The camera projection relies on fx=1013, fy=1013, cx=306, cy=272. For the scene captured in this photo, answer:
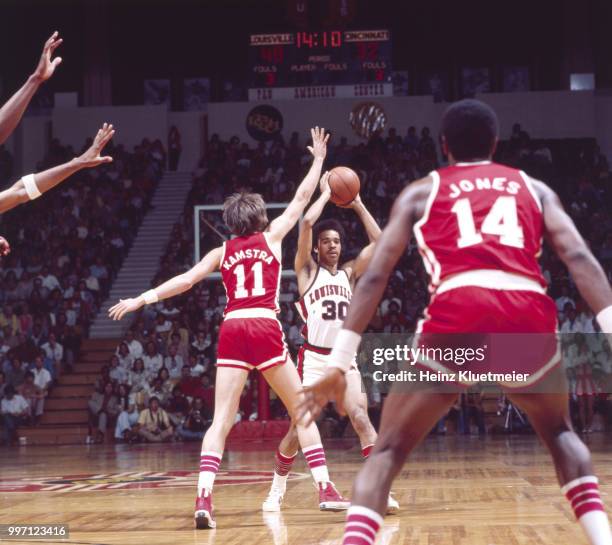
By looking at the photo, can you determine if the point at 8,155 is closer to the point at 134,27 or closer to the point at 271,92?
the point at 134,27

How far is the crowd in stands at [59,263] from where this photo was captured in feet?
55.5

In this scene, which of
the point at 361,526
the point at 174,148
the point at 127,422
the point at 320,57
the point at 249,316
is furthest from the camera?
the point at 174,148

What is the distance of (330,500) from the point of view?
245 inches

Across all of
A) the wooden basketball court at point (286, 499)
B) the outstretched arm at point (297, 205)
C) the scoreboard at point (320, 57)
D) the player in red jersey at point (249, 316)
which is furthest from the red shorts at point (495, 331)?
the scoreboard at point (320, 57)

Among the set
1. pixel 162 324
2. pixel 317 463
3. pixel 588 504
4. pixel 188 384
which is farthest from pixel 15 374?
pixel 588 504

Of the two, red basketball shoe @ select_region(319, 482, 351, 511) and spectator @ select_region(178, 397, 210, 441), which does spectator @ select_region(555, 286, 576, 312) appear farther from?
red basketball shoe @ select_region(319, 482, 351, 511)

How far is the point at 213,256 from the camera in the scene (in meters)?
6.25

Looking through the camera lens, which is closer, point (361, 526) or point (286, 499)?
point (361, 526)

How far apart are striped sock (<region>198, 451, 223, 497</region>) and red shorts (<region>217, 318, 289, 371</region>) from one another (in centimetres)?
54

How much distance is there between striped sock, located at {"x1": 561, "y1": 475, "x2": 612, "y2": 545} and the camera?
10.3 ft

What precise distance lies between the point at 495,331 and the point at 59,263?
17.3 meters

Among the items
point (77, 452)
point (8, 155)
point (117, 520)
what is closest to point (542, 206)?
point (117, 520)

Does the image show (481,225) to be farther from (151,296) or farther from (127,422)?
(127,422)

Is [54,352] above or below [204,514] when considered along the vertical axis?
below
